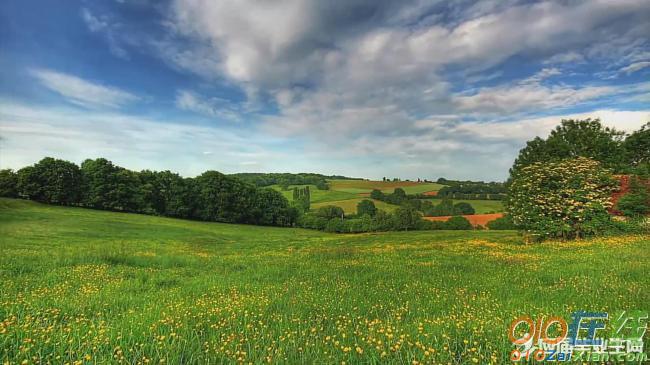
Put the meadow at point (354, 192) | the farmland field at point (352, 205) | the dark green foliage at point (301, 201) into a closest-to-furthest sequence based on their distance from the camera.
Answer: the farmland field at point (352, 205) < the dark green foliage at point (301, 201) < the meadow at point (354, 192)

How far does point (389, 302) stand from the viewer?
24.3ft

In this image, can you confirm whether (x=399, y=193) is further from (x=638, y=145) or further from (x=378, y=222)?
(x=638, y=145)

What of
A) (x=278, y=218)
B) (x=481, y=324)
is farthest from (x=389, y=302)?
(x=278, y=218)

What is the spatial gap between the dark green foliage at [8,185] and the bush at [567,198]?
315 ft

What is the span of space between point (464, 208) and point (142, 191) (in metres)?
89.1

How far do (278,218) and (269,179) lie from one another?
239ft

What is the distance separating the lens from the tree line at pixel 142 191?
69.4 metres

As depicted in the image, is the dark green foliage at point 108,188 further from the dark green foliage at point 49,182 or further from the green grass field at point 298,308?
the green grass field at point 298,308

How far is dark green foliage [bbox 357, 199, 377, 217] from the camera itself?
96.3 meters

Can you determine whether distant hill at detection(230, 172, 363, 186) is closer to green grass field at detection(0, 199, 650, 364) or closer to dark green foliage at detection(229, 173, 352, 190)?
dark green foliage at detection(229, 173, 352, 190)

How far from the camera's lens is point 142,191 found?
76000mm

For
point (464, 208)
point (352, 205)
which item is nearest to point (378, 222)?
point (352, 205)

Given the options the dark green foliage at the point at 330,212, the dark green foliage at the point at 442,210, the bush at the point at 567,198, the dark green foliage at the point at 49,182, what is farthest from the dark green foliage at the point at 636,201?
the dark green foliage at the point at 49,182

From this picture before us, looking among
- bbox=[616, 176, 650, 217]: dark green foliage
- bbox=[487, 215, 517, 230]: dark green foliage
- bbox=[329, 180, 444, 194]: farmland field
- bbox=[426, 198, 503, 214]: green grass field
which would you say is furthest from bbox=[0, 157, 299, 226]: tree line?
bbox=[616, 176, 650, 217]: dark green foliage
